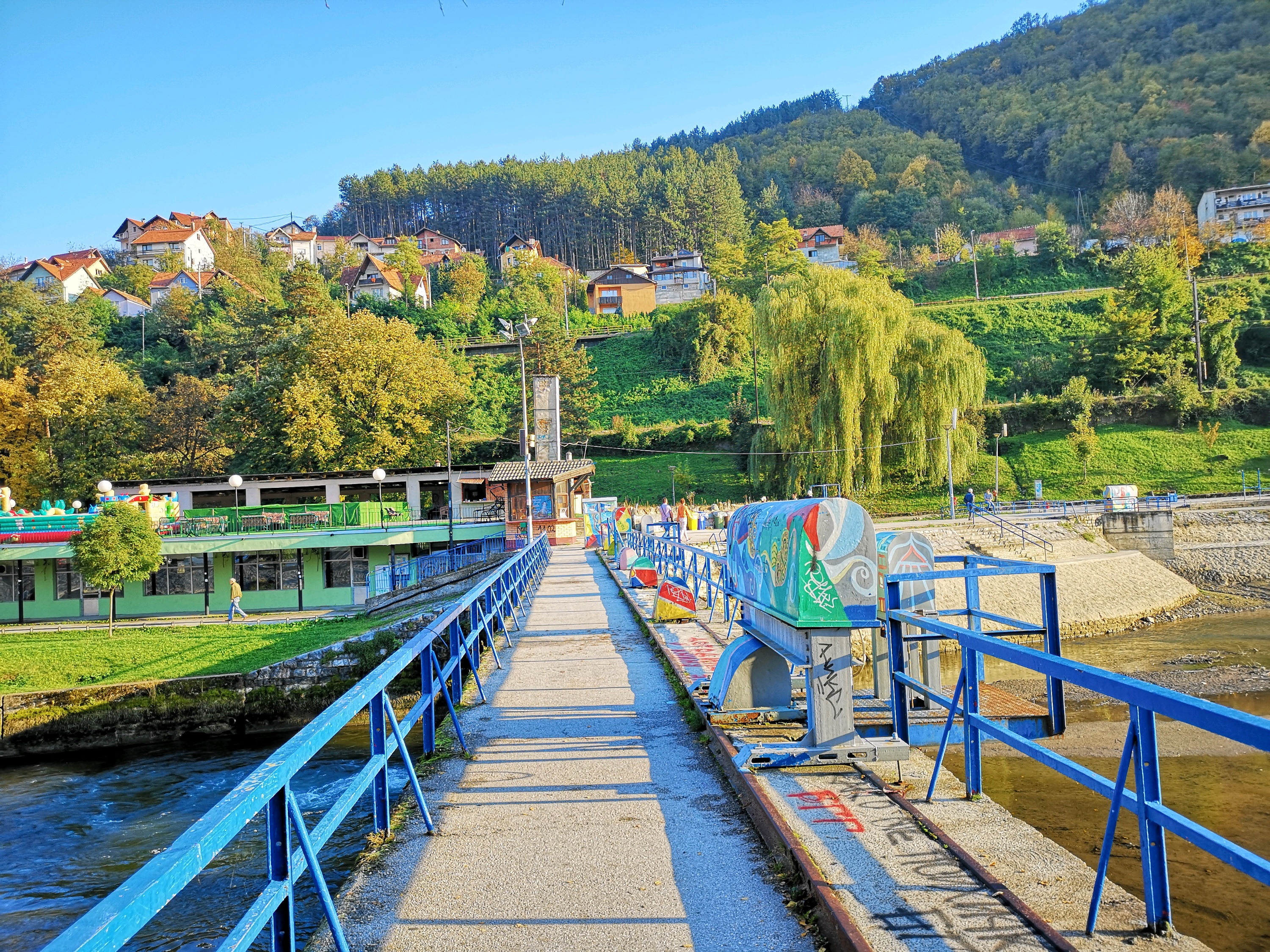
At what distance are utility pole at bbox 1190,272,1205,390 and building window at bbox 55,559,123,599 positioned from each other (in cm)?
6199

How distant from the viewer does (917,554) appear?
22.2 feet

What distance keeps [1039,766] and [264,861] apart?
10.4 metres

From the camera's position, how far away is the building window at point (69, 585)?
36594 mm

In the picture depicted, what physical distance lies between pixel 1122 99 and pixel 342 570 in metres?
159

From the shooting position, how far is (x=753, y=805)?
530cm

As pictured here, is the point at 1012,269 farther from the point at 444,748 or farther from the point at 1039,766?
the point at 444,748

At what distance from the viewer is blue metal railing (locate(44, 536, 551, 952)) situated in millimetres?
2072

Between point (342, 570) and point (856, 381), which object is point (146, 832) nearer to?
point (342, 570)

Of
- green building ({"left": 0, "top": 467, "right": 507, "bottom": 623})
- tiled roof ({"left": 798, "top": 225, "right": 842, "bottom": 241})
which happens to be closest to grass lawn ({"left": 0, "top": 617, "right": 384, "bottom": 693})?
green building ({"left": 0, "top": 467, "right": 507, "bottom": 623})

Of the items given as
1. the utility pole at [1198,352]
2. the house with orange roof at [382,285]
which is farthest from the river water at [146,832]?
the house with orange roof at [382,285]

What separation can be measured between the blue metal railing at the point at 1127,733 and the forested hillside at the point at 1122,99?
448 feet

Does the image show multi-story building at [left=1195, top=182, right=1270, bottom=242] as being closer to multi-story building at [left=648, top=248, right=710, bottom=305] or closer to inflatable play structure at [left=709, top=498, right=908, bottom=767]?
multi-story building at [left=648, top=248, right=710, bottom=305]

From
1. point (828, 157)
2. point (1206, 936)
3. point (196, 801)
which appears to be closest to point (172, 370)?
point (196, 801)

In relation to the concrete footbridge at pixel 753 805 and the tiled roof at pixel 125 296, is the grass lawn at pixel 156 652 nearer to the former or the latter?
the concrete footbridge at pixel 753 805
